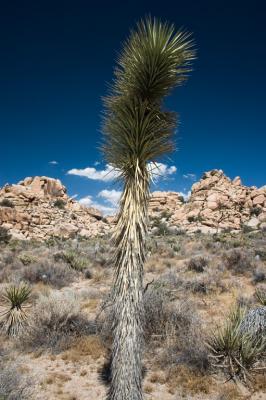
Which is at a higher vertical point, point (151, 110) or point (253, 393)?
point (151, 110)

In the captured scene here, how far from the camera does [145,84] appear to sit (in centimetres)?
451

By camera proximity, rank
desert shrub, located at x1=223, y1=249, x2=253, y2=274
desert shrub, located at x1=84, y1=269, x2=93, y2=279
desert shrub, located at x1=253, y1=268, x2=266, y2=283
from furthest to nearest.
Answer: desert shrub, located at x1=84, y1=269, x2=93, y2=279, desert shrub, located at x1=223, y1=249, x2=253, y2=274, desert shrub, located at x1=253, y1=268, x2=266, y2=283

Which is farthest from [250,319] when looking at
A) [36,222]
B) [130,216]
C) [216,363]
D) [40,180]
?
[40,180]

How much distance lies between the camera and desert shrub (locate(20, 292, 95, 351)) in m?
6.55

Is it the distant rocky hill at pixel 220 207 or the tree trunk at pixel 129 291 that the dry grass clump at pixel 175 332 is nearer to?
the tree trunk at pixel 129 291

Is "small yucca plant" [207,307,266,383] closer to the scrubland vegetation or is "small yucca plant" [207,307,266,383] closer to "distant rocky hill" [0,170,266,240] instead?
the scrubland vegetation

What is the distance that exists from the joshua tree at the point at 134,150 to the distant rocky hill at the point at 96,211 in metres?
26.7

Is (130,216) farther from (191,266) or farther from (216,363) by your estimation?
(191,266)

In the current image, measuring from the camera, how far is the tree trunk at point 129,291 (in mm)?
4098

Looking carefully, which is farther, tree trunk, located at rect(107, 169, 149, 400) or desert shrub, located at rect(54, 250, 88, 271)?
Result: desert shrub, located at rect(54, 250, 88, 271)

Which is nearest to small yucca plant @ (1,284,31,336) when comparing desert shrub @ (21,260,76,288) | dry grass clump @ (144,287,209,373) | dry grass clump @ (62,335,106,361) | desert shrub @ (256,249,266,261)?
dry grass clump @ (62,335,106,361)

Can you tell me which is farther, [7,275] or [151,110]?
[7,275]

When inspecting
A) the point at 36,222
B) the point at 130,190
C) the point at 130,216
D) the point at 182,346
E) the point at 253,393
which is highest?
the point at 36,222

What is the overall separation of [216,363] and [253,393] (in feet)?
2.37
